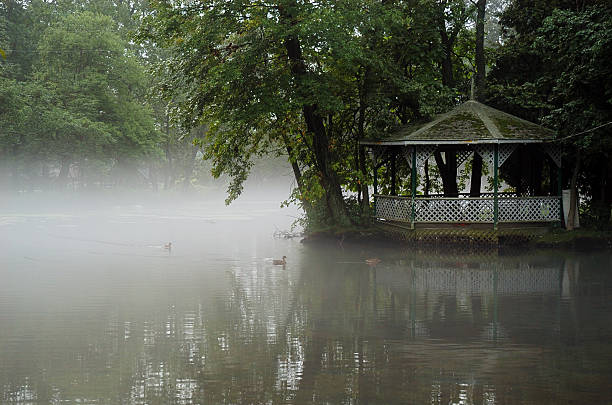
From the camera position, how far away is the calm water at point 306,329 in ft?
27.2

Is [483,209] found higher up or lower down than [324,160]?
lower down

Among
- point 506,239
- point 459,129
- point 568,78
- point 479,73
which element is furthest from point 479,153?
point 479,73

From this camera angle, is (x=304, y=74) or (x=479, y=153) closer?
(x=479, y=153)

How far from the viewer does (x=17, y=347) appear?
1027 cm

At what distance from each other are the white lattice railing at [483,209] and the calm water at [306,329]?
2109 millimetres

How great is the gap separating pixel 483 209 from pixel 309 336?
46.7ft

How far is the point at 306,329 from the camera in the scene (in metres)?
11.5

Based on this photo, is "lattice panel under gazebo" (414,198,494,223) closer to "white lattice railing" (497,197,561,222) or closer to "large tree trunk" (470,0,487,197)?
"white lattice railing" (497,197,561,222)

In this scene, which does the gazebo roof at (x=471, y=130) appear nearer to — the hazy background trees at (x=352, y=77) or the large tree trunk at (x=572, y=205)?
the hazy background trees at (x=352, y=77)

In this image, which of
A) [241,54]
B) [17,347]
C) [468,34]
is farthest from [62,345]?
[468,34]

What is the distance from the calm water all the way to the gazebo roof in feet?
12.7

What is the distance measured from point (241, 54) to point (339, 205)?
7203 millimetres

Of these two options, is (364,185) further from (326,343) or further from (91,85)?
(91,85)

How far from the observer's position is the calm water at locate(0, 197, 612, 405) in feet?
27.2
